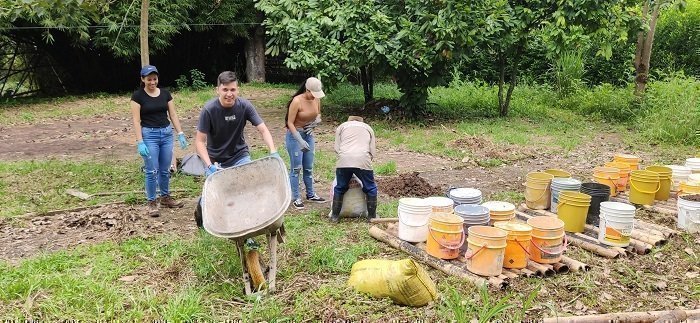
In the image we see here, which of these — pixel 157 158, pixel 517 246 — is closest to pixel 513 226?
pixel 517 246

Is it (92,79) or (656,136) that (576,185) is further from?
(92,79)

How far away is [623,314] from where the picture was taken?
3.32 m

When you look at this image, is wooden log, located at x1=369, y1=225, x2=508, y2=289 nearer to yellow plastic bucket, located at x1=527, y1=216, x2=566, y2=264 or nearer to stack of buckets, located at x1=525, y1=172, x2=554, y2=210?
yellow plastic bucket, located at x1=527, y1=216, x2=566, y2=264

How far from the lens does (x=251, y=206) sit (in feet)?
12.4

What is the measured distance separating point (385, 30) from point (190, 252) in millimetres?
7099

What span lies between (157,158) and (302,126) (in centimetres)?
151

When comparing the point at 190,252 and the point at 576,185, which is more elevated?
the point at 576,185

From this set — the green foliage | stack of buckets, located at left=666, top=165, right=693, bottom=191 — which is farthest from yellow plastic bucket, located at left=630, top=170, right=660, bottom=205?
the green foliage

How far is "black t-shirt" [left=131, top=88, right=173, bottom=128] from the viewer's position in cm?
528

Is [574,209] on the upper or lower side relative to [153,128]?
lower

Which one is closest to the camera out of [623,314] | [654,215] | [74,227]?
[623,314]

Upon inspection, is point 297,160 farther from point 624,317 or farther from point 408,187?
point 624,317

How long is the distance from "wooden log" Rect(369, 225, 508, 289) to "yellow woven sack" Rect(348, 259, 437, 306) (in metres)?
0.43

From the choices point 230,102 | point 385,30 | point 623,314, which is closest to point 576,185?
point 623,314
